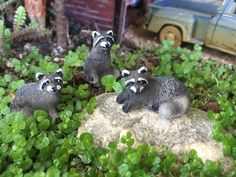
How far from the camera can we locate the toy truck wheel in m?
3.82

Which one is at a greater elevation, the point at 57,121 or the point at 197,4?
the point at 197,4

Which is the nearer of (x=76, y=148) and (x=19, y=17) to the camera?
(x=76, y=148)

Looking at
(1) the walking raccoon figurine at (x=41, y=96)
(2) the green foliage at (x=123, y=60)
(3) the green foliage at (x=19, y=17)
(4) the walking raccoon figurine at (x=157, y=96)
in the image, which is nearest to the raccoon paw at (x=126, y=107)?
(4) the walking raccoon figurine at (x=157, y=96)

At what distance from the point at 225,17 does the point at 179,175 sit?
1.56 meters

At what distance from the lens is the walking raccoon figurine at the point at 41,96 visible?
2657 millimetres

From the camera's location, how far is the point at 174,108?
8.61 feet

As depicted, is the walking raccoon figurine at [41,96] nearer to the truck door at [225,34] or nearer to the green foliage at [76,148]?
the green foliage at [76,148]

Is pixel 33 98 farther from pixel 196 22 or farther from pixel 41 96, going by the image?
pixel 196 22

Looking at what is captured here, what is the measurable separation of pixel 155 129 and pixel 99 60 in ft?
2.19

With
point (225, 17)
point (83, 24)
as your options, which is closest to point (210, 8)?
point (225, 17)

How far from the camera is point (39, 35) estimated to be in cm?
372

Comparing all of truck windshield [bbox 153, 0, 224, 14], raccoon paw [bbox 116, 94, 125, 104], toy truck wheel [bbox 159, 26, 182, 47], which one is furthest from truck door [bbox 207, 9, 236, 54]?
raccoon paw [bbox 116, 94, 125, 104]

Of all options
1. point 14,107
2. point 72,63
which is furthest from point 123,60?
point 14,107

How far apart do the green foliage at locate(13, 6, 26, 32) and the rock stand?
1.12 meters
